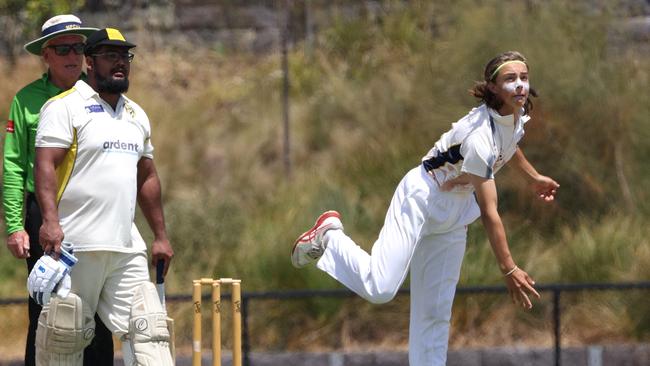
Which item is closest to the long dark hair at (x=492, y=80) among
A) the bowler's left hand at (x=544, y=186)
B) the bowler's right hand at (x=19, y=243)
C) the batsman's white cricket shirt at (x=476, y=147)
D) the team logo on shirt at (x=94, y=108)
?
the batsman's white cricket shirt at (x=476, y=147)

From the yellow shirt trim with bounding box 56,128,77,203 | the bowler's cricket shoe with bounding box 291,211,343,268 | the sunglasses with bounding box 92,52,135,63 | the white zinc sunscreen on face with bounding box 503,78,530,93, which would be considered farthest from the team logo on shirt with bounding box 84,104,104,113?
the white zinc sunscreen on face with bounding box 503,78,530,93

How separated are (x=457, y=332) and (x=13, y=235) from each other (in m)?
4.70

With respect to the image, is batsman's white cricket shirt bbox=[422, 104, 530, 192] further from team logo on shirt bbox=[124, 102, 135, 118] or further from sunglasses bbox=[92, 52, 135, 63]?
sunglasses bbox=[92, 52, 135, 63]

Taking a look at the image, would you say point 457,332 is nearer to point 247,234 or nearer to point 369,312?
point 369,312

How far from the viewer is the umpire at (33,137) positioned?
7023 mm

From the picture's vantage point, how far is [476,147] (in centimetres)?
662


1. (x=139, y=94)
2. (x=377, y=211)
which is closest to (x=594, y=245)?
(x=377, y=211)

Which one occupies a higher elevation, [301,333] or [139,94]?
[139,94]

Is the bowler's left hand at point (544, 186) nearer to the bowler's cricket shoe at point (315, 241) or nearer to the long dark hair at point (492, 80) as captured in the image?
the long dark hair at point (492, 80)

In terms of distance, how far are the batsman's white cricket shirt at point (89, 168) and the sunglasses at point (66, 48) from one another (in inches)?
19.4

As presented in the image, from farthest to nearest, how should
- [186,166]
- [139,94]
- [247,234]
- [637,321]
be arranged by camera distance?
1. [139,94]
2. [186,166]
3. [247,234]
4. [637,321]

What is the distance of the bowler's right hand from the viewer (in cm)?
681

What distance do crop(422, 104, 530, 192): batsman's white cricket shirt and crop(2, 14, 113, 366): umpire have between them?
73.6 inches

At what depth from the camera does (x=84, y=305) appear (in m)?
6.74
